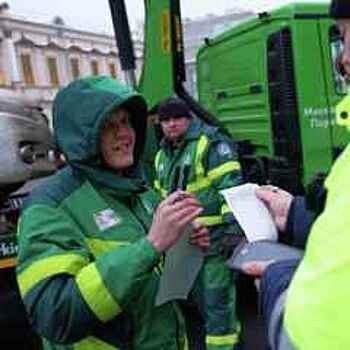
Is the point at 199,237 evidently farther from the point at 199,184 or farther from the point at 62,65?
the point at 62,65

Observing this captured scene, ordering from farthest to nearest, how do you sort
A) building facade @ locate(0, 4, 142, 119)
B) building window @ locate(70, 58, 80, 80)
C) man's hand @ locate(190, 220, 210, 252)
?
building window @ locate(70, 58, 80, 80), building facade @ locate(0, 4, 142, 119), man's hand @ locate(190, 220, 210, 252)

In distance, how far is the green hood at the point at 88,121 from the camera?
1.89 m

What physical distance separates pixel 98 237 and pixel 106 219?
0.17 feet

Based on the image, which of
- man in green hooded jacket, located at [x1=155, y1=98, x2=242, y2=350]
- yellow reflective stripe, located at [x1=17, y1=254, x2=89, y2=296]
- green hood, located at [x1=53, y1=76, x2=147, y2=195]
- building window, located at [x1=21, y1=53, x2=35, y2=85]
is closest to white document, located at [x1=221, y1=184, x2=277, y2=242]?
green hood, located at [x1=53, y1=76, x2=147, y2=195]

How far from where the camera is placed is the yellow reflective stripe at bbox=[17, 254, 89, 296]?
1749mm

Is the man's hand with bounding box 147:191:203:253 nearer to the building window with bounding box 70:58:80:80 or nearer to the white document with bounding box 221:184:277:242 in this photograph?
the white document with bounding box 221:184:277:242

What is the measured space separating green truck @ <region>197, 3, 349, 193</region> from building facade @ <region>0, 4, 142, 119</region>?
92.6 ft

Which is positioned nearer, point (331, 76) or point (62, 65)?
point (331, 76)

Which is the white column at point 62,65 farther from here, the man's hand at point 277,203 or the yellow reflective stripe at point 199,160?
the man's hand at point 277,203

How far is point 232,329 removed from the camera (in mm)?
4602

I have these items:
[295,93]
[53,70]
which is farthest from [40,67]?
[295,93]

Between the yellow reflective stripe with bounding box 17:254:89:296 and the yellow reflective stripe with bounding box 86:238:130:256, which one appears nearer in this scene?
the yellow reflective stripe with bounding box 17:254:89:296

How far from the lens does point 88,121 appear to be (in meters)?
1.88

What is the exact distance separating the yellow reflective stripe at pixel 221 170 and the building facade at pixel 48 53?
29523 millimetres
